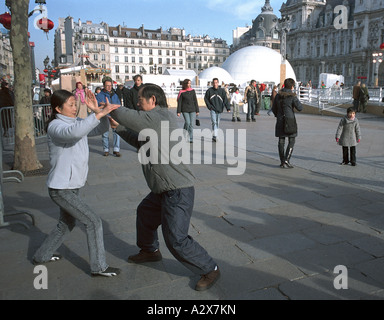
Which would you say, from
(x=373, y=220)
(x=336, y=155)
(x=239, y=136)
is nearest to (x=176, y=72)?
(x=239, y=136)

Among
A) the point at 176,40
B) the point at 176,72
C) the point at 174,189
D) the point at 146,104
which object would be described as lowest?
the point at 174,189

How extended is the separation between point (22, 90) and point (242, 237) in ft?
17.2

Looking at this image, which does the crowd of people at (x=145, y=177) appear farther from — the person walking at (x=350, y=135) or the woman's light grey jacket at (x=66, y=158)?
the person walking at (x=350, y=135)

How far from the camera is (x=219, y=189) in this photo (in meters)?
5.35

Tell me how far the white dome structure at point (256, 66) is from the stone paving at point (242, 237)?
46.6m

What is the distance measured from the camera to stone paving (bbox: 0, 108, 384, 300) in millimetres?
2686

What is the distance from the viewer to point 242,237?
11.8ft

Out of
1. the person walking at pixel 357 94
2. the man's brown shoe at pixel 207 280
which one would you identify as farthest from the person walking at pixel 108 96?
the person walking at pixel 357 94

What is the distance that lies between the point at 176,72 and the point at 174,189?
40353 mm

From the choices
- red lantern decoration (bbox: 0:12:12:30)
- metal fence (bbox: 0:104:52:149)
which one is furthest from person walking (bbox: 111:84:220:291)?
metal fence (bbox: 0:104:52:149)

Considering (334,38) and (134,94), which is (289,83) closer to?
(134,94)
